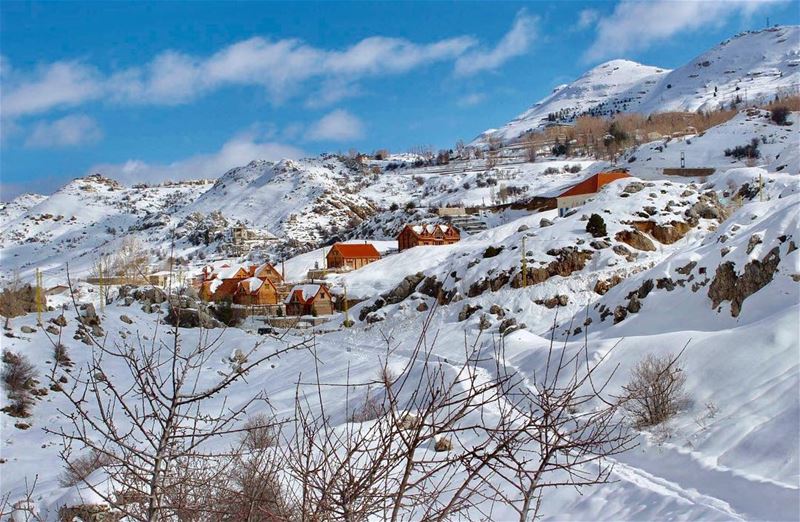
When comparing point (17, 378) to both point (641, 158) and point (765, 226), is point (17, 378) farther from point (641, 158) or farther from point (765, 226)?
point (641, 158)

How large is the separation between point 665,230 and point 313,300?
22900mm

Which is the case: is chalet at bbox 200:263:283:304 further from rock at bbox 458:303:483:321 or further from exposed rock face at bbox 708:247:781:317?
exposed rock face at bbox 708:247:781:317

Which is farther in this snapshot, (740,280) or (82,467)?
(740,280)

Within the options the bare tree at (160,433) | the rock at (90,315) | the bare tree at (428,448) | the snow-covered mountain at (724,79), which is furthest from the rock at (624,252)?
the snow-covered mountain at (724,79)

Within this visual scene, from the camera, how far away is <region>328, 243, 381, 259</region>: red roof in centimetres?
5216

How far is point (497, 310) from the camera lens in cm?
2647

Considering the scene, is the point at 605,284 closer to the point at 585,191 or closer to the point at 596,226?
the point at 596,226

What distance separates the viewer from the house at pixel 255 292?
146ft

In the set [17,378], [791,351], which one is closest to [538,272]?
[791,351]

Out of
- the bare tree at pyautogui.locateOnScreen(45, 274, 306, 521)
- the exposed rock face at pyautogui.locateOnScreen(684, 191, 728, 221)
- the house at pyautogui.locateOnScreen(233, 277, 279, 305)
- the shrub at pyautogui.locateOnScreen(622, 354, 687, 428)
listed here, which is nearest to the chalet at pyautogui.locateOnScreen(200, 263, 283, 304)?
the house at pyautogui.locateOnScreen(233, 277, 279, 305)

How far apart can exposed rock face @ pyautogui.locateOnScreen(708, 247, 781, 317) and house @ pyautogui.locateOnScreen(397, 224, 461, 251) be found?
36.1m

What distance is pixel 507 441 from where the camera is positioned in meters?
2.13

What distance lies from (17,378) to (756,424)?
2219cm

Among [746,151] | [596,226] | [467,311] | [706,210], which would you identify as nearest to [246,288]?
[467,311]
